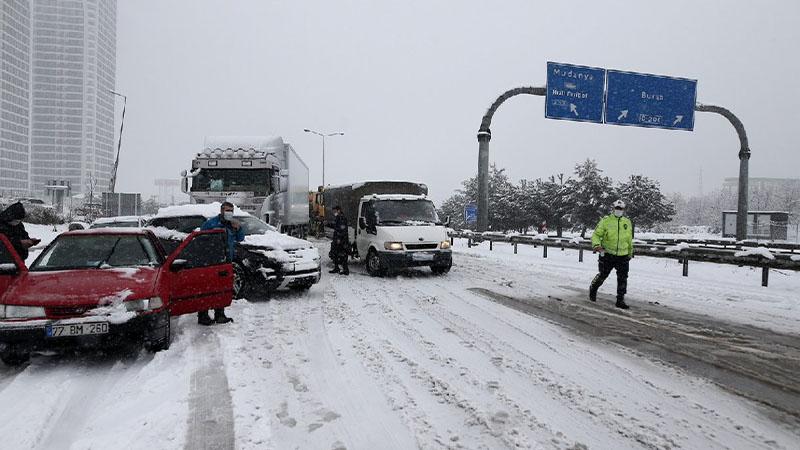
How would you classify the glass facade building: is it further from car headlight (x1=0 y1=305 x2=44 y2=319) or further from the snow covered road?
the snow covered road

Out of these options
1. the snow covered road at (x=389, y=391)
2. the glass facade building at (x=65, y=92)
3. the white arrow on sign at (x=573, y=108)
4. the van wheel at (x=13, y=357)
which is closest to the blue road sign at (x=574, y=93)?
the white arrow on sign at (x=573, y=108)

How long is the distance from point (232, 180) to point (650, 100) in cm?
1548

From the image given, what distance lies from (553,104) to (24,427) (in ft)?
58.2

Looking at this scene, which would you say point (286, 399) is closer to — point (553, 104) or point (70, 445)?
point (70, 445)

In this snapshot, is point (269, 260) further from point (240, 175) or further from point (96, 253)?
point (240, 175)

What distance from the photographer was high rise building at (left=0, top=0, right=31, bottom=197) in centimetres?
15562

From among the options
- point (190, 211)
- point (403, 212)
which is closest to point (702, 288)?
point (403, 212)

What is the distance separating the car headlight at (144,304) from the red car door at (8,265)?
53.0 inches

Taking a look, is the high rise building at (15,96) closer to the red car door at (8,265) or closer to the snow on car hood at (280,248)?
the snow on car hood at (280,248)

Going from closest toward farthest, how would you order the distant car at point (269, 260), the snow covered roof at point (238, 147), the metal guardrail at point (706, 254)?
the distant car at point (269, 260), the metal guardrail at point (706, 254), the snow covered roof at point (238, 147)

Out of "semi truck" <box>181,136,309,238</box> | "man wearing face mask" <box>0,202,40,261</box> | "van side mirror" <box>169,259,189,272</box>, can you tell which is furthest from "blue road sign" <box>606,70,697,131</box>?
"man wearing face mask" <box>0,202,40,261</box>

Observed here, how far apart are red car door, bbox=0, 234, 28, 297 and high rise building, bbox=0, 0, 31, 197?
18655 centimetres

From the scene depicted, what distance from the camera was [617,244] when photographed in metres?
8.21

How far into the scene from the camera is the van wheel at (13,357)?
4.66 metres
